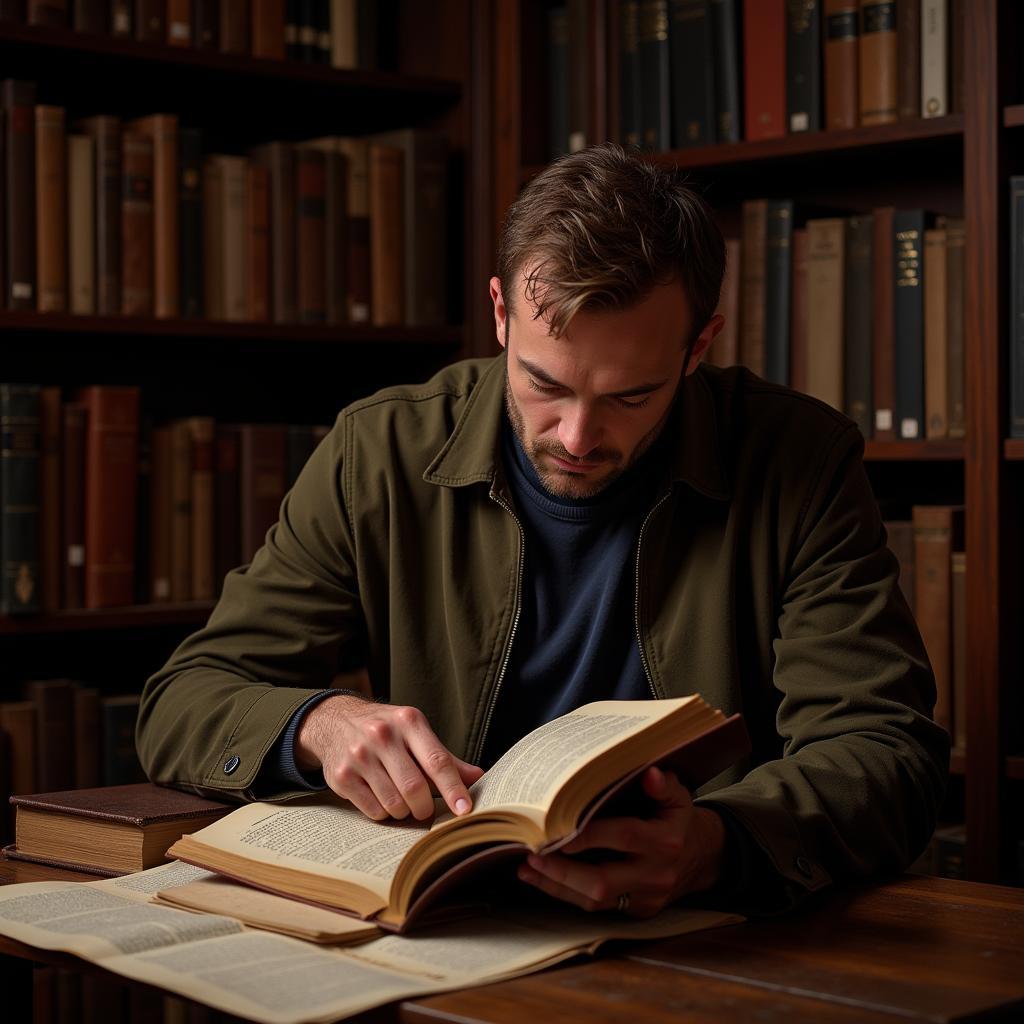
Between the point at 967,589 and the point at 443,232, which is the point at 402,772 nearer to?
the point at 967,589

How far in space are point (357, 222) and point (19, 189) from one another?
1.93 ft

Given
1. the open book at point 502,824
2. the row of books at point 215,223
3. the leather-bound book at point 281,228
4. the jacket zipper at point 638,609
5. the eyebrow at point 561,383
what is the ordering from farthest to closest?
the leather-bound book at point 281,228
the row of books at point 215,223
the jacket zipper at point 638,609
the eyebrow at point 561,383
the open book at point 502,824

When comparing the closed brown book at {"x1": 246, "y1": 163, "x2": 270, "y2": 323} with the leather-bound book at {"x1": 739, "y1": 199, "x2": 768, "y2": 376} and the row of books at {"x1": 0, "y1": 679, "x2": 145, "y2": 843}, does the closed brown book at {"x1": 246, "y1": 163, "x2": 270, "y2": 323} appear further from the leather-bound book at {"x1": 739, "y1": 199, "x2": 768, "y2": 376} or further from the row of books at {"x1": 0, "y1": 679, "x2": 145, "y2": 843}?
the leather-bound book at {"x1": 739, "y1": 199, "x2": 768, "y2": 376}

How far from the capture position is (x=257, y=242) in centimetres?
247

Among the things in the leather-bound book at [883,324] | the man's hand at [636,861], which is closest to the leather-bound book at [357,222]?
the leather-bound book at [883,324]

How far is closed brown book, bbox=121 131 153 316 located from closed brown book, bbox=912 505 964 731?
128 cm

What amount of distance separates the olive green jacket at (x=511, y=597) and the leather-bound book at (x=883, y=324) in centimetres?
62

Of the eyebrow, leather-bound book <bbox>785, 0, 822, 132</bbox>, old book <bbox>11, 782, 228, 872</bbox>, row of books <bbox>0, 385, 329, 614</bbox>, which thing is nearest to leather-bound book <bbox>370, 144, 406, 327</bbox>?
row of books <bbox>0, 385, 329, 614</bbox>

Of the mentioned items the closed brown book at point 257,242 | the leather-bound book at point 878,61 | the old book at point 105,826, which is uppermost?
the leather-bound book at point 878,61

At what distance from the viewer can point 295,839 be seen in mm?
1155

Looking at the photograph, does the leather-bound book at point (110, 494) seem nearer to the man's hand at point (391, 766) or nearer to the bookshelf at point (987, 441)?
the bookshelf at point (987, 441)

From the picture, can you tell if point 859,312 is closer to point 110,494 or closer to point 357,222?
point 357,222

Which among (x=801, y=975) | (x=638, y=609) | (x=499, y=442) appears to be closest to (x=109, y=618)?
(x=499, y=442)

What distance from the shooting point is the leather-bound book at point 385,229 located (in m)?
2.58
